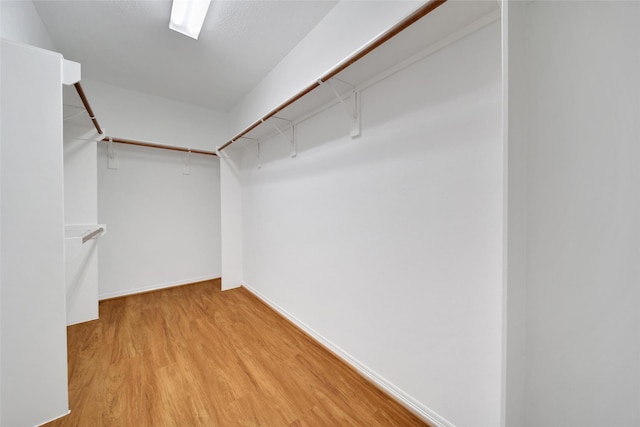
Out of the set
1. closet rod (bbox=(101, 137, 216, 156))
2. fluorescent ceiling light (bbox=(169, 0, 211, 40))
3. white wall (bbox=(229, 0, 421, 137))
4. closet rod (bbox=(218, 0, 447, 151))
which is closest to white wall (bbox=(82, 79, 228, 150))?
closet rod (bbox=(101, 137, 216, 156))

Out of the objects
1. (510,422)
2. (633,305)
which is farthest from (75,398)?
(633,305)

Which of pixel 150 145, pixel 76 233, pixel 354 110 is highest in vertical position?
pixel 150 145

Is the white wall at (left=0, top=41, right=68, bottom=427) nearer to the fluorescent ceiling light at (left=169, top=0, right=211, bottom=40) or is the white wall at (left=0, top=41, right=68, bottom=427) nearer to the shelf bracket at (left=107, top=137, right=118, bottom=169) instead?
the fluorescent ceiling light at (left=169, top=0, right=211, bottom=40)

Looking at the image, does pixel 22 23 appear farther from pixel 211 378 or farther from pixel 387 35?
pixel 211 378

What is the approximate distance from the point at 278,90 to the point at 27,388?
2.57 metres

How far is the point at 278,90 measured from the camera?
85.7 inches

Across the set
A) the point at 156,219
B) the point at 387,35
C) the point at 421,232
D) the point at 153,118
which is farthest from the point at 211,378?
the point at 153,118

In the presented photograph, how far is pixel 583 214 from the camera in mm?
608

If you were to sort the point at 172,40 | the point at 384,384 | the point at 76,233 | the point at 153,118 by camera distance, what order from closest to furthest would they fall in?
1. the point at 384,384
2. the point at 172,40
3. the point at 76,233
4. the point at 153,118

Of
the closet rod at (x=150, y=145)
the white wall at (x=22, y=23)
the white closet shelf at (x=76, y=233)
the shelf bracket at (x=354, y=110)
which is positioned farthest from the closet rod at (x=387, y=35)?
the white closet shelf at (x=76, y=233)

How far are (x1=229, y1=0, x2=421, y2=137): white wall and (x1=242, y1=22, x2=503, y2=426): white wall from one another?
0.31 m

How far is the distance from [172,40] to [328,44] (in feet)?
4.53

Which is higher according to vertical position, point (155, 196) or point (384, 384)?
point (155, 196)

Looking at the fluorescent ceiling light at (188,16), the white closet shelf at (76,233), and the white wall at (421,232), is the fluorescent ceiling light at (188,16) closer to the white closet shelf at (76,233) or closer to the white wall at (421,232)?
the white wall at (421,232)
